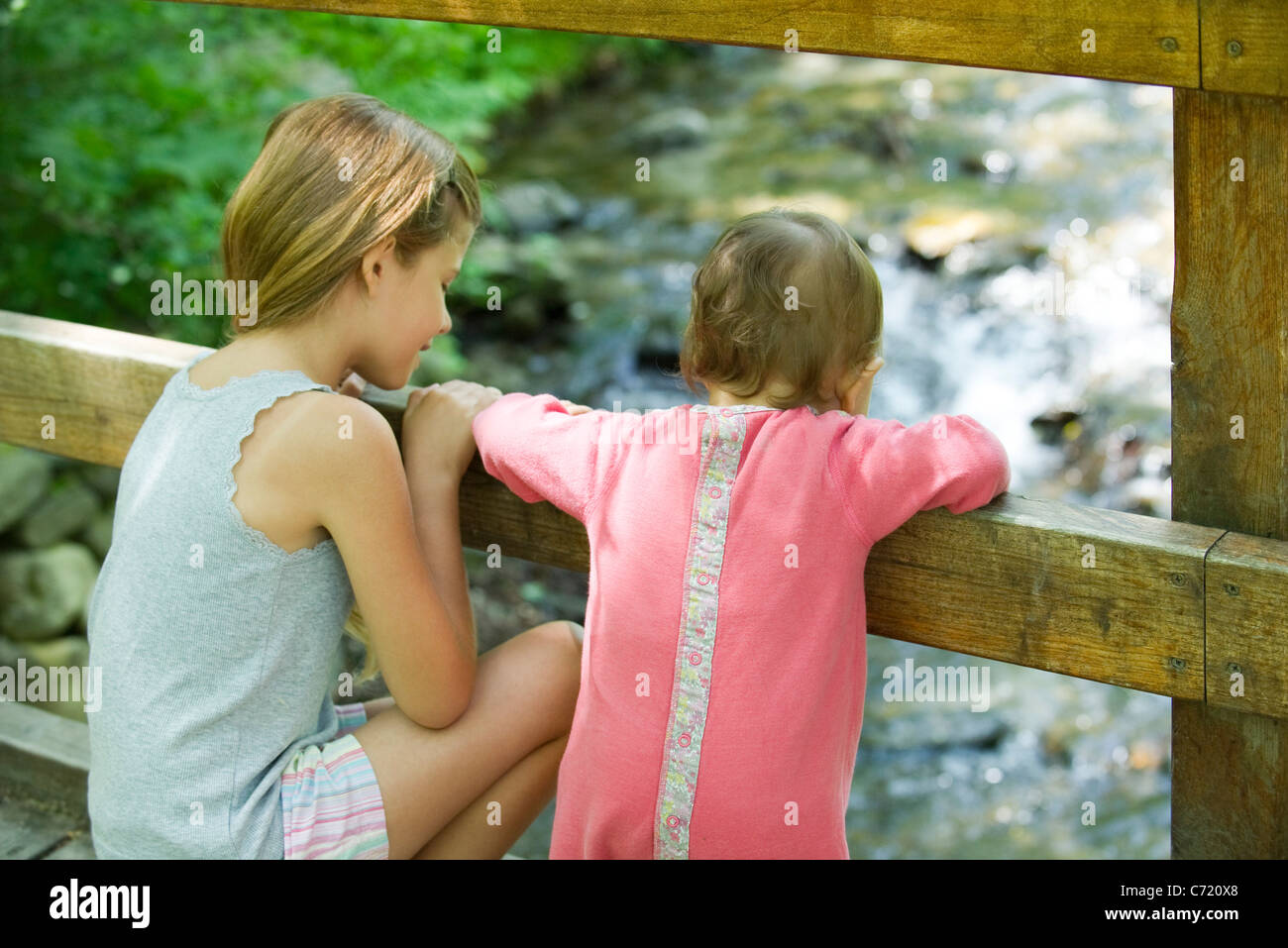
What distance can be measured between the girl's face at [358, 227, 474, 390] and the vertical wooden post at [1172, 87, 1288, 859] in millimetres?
848

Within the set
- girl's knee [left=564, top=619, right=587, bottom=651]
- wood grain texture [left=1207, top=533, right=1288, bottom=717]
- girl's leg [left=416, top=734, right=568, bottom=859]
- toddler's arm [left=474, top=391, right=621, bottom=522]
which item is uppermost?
toddler's arm [left=474, top=391, right=621, bottom=522]

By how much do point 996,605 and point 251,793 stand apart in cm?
91

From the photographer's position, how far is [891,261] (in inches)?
238

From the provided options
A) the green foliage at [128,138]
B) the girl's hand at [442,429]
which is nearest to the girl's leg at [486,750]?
the girl's hand at [442,429]

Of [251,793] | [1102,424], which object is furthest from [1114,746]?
[251,793]

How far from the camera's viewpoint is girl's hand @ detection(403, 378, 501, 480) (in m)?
1.73

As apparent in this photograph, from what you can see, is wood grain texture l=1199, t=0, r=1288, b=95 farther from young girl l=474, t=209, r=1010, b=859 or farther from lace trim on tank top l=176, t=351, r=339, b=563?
lace trim on tank top l=176, t=351, r=339, b=563

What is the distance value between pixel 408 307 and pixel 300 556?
33 cm

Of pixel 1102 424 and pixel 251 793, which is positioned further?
pixel 1102 424

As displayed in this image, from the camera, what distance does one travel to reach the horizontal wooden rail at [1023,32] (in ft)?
4.23

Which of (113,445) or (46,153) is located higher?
(46,153)

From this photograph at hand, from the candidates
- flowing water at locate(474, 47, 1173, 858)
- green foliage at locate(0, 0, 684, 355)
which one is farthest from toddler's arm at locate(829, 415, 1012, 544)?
green foliage at locate(0, 0, 684, 355)
